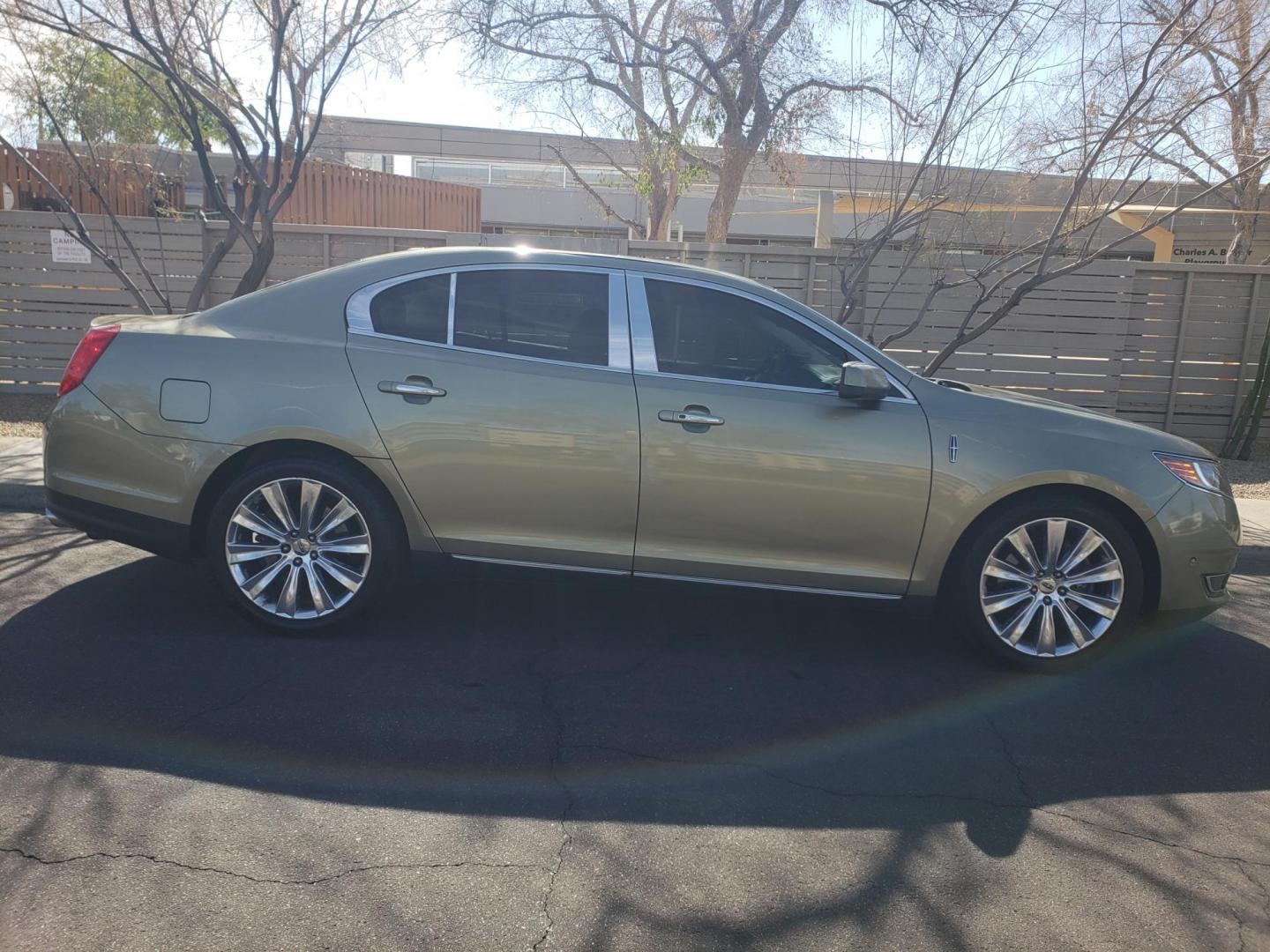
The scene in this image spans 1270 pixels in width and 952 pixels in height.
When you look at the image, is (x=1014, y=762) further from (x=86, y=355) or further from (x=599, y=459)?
(x=86, y=355)

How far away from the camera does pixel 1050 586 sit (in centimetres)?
488

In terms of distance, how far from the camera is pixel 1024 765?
4.04 meters

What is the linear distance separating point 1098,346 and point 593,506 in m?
8.20

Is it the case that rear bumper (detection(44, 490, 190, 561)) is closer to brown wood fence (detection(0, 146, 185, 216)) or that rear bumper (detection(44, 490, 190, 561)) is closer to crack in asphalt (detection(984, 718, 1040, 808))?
crack in asphalt (detection(984, 718, 1040, 808))

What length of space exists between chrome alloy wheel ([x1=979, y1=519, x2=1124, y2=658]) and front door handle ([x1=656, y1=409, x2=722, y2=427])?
1.40m

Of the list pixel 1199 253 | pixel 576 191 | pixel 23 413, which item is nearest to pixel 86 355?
pixel 23 413

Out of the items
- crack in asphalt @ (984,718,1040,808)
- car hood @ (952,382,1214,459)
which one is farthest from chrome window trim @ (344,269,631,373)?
crack in asphalt @ (984,718,1040,808)

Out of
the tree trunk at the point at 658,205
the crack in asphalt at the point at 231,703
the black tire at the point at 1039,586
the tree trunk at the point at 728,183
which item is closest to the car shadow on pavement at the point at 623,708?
the crack in asphalt at the point at 231,703

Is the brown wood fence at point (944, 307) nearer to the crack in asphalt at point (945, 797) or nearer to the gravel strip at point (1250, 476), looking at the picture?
the gravel strip at point (1250, 476)

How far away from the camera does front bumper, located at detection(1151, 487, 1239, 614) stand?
191 inches

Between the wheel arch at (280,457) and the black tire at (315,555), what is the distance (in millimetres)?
11

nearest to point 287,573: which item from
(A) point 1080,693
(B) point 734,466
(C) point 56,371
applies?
(B) point 734,466

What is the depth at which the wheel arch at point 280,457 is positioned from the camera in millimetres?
4801

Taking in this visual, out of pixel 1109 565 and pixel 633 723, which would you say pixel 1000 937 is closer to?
pixel 633 723
